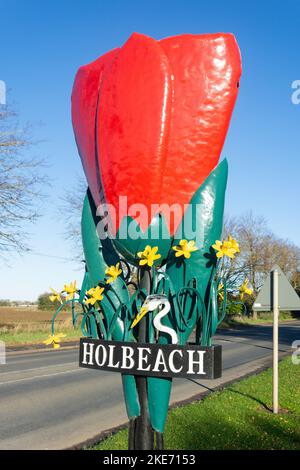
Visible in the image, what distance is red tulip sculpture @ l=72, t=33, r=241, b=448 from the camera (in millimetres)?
3496

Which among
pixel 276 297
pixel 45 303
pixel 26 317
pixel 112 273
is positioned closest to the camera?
pixel 112 273

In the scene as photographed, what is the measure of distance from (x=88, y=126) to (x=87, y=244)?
890 mm

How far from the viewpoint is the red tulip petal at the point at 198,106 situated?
139 inches

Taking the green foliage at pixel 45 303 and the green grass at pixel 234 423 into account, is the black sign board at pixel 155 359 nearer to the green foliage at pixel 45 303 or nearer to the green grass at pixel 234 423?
the green grass at pixel 234 423

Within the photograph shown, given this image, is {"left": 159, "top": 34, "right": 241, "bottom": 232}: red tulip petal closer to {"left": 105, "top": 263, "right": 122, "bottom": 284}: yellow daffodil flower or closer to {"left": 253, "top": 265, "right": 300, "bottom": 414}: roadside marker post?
{"left": 105, "top": 263, "right": 122, "bottom": 284}: yellow daffodil flower

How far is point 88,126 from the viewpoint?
387 cm

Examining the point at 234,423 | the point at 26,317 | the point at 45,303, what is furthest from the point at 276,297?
the point at 45,303

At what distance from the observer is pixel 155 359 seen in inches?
131

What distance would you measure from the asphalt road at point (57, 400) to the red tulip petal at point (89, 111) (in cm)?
351

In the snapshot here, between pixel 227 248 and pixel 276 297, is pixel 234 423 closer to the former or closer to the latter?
pixel 276 297

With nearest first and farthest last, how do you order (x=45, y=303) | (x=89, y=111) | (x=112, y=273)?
1. (x=112, y=273)
2. (x=89, y=111)
3. (x=45, y=303)

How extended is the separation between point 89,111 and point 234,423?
4498 millimetres

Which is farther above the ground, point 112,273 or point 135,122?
point 135,122
